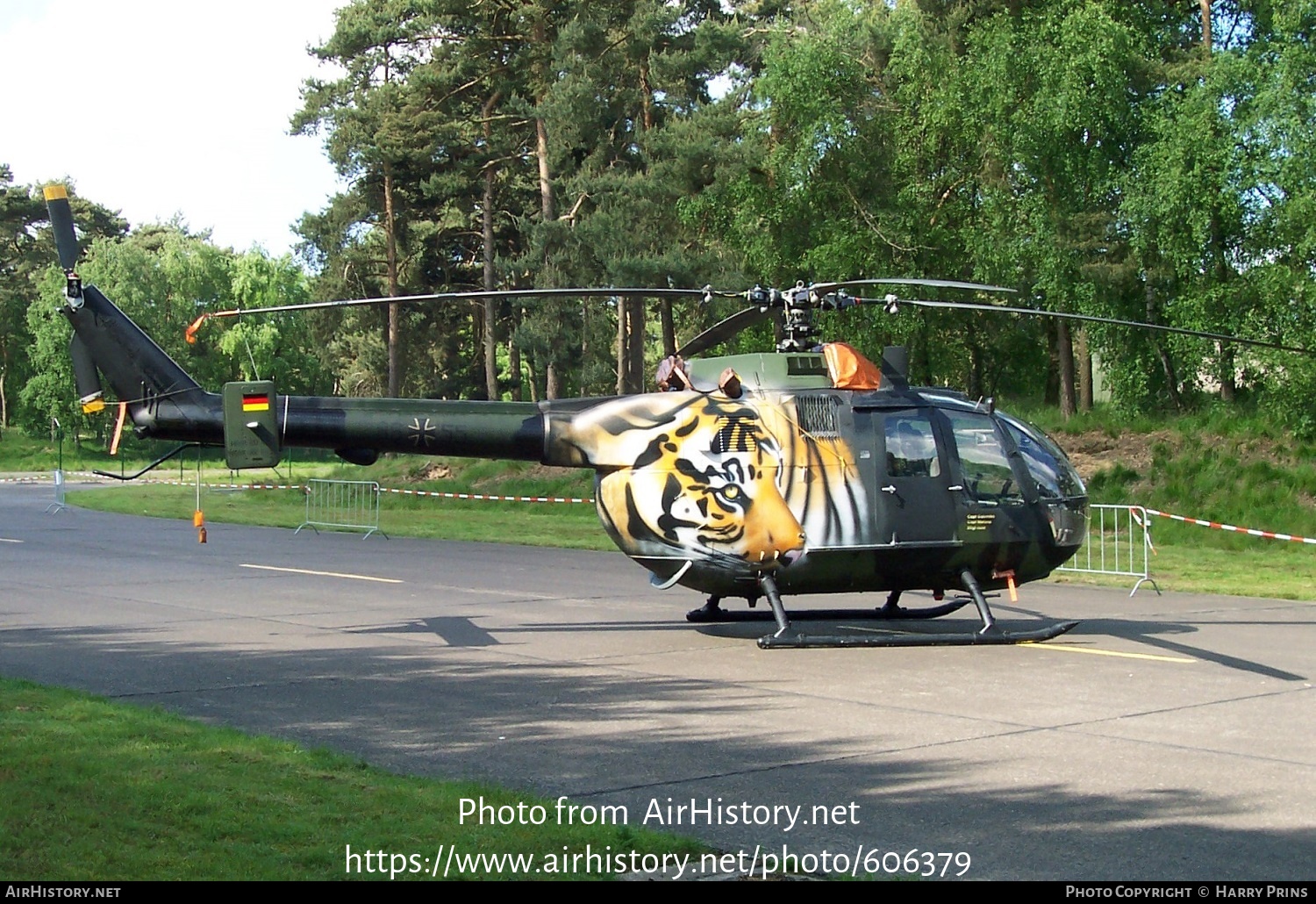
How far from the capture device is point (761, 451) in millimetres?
11883

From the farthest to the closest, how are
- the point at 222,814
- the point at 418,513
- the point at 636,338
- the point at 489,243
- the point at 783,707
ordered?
the point at 489,243 < the point at 636,338 < the point at 418,513 < the point at 783,707 < the point at 222,814

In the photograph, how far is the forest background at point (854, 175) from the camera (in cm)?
2766

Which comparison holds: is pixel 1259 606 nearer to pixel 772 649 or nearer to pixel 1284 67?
pixel 772 649

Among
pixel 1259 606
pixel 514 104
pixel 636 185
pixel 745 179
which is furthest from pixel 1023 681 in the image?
pixel 514 104

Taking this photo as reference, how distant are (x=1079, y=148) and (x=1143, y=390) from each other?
18.7ft

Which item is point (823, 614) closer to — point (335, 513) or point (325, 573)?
point (325, 573)

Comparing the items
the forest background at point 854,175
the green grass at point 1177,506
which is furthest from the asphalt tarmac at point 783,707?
the forest background at point 854,175

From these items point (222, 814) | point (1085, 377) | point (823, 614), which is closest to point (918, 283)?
point (823, 614)

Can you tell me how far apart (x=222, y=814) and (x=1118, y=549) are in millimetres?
17091

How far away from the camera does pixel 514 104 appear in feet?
142

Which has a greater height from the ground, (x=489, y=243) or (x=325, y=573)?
(x=489, y=243)

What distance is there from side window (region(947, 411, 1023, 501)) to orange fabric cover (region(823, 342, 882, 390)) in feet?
2.64

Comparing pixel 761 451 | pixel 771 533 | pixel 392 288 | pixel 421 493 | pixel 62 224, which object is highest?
pixel 392 288

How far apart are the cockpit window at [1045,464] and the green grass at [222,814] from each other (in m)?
7.01
